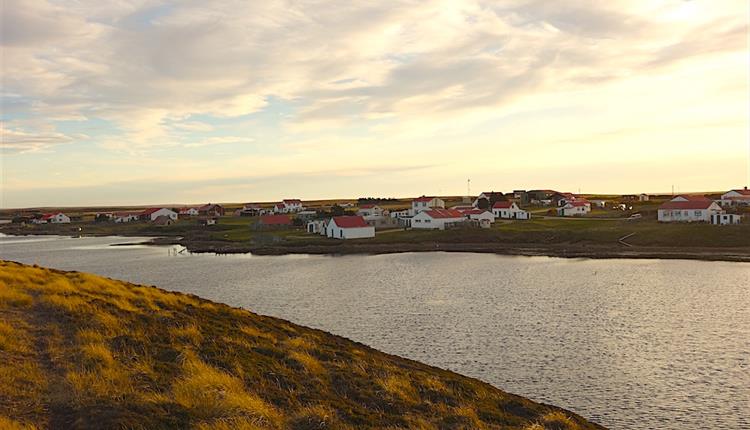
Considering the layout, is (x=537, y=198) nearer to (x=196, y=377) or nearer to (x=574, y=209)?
(x=574, y=209)

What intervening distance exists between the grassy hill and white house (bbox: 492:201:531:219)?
105 m

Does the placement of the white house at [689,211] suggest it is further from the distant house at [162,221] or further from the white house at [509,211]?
the distant house at [162,221]

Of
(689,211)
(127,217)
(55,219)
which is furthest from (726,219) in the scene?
(55,219)

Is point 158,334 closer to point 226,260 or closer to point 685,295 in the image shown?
point 685,295

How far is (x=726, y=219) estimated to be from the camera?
93875mm

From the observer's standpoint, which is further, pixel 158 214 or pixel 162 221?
pixel 158 214

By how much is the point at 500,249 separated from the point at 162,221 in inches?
4362

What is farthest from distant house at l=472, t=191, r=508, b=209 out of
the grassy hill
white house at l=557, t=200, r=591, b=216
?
the grassy hill

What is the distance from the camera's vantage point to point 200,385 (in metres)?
14.5

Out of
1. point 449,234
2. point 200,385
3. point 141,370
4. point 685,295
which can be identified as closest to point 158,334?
point 141,370

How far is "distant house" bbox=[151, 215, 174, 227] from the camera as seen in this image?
16671 centimetres

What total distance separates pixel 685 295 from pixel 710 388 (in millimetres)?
26706

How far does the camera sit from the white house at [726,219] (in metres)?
93.0

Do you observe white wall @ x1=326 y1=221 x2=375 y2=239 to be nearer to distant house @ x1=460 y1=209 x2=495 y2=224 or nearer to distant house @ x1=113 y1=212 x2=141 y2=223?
distant house @ x1=460 y1=209 x2=495 y2=224
